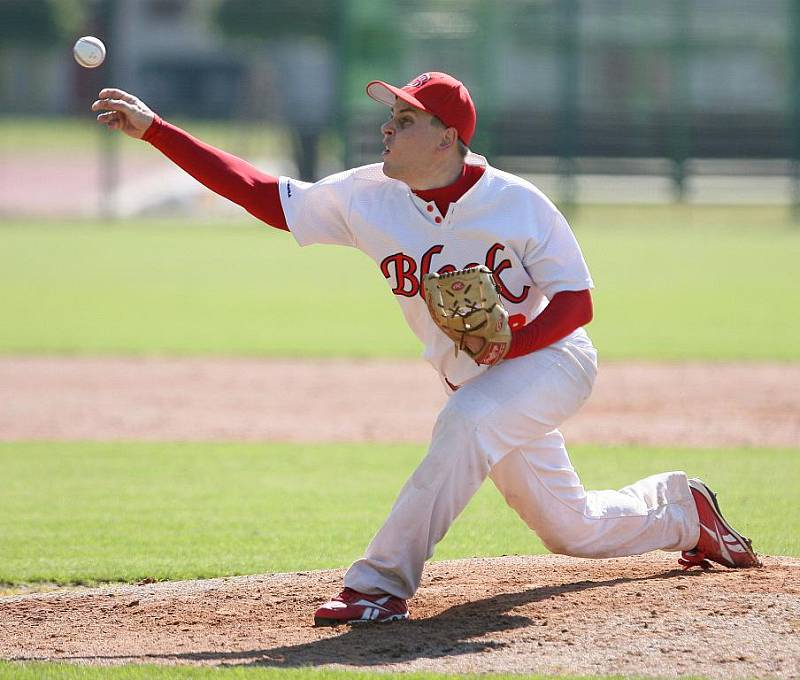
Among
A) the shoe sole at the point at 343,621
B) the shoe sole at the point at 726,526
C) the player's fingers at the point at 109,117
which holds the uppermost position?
the player's fingers at the point at 109,117

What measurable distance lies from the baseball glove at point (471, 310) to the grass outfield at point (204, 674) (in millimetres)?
983

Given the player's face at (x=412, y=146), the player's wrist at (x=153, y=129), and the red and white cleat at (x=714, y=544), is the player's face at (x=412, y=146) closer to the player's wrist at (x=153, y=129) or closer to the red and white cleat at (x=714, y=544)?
the player's wrist at (x=153, y=129)

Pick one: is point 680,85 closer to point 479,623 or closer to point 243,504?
point 243,504

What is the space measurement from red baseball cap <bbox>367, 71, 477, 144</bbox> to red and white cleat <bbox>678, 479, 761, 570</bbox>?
1.55 metres

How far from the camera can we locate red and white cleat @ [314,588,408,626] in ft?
13.1

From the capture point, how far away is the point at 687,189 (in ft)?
79.2

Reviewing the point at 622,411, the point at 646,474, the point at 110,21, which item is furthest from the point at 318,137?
the point at 110,21

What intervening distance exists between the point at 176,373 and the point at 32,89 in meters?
51.1

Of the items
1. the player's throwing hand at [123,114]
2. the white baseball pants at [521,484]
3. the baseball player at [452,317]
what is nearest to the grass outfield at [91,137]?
the player's throwing hand at [123,114]

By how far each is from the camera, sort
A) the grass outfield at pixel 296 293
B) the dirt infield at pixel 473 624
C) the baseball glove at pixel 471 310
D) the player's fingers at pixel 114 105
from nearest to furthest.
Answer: the dirt infield at pixel 473 624, the baseball glove at pixel 471 310, the player's fingers at pixel 114 105, the grass outfield at pixel 296 293

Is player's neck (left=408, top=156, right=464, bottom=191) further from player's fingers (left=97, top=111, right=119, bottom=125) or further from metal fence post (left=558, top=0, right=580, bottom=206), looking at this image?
metal fence post (left=558, top=0, right=580, bottom=206)

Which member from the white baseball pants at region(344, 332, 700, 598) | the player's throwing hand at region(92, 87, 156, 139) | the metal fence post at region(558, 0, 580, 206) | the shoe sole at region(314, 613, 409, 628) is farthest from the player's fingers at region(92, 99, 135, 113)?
the metal fence post at region(558, 0, 580, 206)

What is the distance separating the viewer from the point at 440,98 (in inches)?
163

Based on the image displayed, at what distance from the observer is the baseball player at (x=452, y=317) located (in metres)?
3.93
